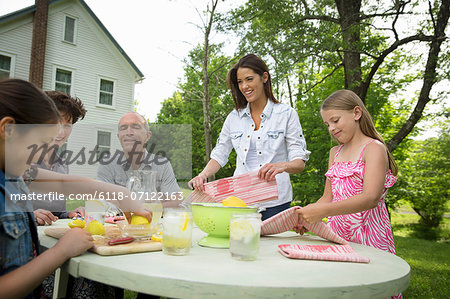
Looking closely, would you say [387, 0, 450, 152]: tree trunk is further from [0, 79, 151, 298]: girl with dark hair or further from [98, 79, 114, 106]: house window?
[98, 79, 114, 106]: house window

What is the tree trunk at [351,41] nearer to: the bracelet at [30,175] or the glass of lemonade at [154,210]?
the glass of lemonade at [154,210]

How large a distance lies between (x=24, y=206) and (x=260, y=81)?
184 cm

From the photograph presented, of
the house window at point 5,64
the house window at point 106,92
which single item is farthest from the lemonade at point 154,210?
the house window at point 106,92

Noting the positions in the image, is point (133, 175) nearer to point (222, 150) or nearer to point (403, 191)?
point (222, 150)

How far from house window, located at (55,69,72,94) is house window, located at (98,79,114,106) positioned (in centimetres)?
128

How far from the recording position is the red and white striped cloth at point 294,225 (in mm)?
1604

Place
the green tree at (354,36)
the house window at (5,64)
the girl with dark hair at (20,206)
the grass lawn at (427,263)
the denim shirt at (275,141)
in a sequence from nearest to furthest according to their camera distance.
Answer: the girl with dark hair at (20,206), the denim shirt at (275,141), the grass lawn at (427,263), the green tree at (354,36), the house window at (5,64)

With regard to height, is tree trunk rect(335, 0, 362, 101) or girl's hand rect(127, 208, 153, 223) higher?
tree trunk rect(335, 0, 362, 101)

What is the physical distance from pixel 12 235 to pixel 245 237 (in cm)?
76

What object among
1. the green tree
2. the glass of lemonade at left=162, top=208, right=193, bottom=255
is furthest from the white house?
the glass of lemonade at left=162, top=208, right=193, bottom=255

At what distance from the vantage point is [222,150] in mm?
2682

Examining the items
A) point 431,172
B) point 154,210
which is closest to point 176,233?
point 154,210

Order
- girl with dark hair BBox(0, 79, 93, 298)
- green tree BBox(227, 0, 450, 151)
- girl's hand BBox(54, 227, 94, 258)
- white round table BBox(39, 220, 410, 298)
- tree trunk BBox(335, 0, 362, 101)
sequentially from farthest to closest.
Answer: tree trunk BBox(335, 0, 362, 101) → green tree BBox(227, 0, 450, 151) → girl's hand BBox(54, 227, 94, 258) → girl with dark hair BBox(0, 79, 93, 298) → white round table BBox(39, 220, 410, 298)

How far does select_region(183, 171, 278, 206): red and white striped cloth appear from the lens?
187cm
